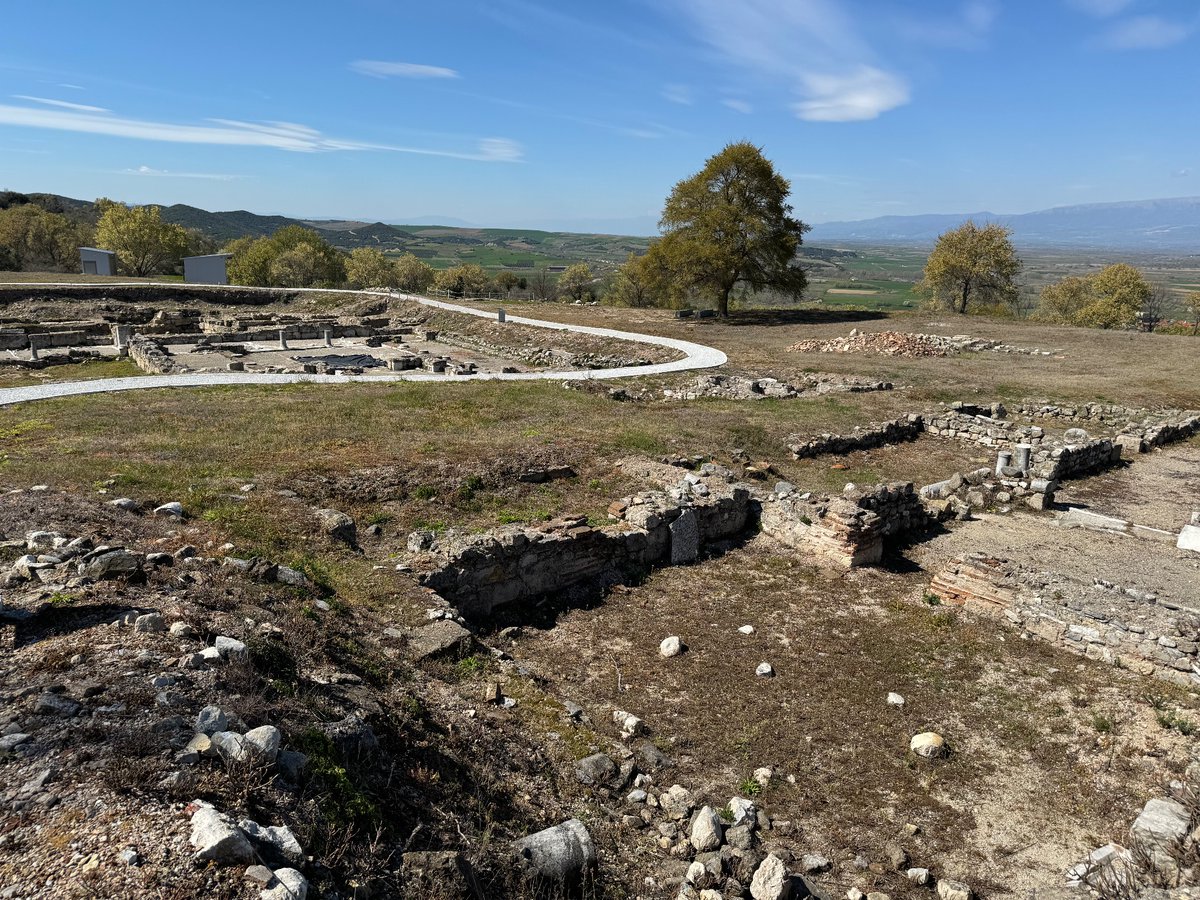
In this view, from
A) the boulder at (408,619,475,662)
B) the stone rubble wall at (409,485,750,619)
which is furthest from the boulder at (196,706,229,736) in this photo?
the stone rubble wall at (409,485,750,619)

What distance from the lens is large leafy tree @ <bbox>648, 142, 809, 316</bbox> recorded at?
41875 millimetres

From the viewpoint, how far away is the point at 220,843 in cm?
363

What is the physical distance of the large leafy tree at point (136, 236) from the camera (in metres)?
66.2

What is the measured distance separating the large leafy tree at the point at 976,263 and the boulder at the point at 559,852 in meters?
51.9

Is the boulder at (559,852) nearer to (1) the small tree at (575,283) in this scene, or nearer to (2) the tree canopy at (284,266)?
(2) the tree canopy at (284,266)

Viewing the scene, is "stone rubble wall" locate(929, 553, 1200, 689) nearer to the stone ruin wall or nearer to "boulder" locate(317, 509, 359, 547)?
the stone ruin wall

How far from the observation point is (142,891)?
3.40 meters

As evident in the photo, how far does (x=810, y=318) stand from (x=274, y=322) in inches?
1349

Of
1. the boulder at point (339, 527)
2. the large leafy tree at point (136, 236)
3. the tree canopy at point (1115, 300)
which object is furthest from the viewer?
the large leafy tree at point (136, 236)

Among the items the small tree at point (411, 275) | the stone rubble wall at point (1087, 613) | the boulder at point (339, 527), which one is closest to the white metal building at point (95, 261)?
the small tree at point (411, 275)

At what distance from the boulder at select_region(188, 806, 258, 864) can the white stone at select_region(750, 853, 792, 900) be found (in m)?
3.62

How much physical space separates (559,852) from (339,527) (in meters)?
6.74

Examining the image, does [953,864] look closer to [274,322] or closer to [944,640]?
[944,640]

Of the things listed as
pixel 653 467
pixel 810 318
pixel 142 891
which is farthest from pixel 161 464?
pixel 810 318
